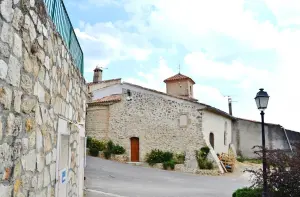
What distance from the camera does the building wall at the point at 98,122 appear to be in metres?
21.1

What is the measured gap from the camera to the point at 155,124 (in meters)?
19.4

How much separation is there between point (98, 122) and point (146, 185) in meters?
10.6

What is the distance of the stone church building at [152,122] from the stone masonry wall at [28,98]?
49.2 feet

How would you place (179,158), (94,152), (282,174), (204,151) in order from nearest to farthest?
1. (282,174)
2. (204,151)
3. (179,158)
4. (94,152)

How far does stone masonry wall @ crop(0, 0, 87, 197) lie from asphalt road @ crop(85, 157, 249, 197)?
596 cm

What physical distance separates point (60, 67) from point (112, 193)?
263 inches

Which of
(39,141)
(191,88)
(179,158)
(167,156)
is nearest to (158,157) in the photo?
(167,156)

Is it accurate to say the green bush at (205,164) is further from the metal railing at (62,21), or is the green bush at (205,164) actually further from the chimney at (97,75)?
the chimney at (97,75)

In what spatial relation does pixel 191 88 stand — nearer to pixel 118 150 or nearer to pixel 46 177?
pixel 118 150

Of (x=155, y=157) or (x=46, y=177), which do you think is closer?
(x=46, y=177)

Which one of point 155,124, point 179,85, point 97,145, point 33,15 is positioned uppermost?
point 179,85

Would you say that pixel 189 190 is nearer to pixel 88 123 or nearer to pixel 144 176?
pixel 144 176

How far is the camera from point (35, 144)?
105 inches

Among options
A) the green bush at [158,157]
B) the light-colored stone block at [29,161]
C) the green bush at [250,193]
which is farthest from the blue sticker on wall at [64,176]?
the green bush at [158,157]
